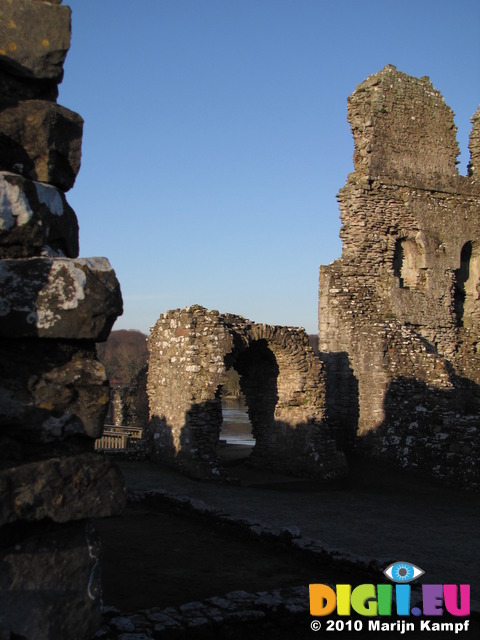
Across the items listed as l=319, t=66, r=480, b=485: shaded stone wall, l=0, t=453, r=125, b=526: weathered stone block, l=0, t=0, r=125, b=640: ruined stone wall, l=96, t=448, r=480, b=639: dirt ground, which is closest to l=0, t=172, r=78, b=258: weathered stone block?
l=0, t=0, r=125, b=640: ruined stone wall

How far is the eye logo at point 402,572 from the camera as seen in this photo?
618 cm

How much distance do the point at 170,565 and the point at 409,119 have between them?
13587mm

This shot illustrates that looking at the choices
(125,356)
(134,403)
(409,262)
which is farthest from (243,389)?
(125,356)

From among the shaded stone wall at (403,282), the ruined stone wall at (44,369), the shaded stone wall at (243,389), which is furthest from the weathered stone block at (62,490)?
the shaded stone wall at (403,282)

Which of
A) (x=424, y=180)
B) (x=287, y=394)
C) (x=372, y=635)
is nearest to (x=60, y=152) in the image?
(x=372, y=635)

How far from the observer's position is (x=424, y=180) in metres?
17.3

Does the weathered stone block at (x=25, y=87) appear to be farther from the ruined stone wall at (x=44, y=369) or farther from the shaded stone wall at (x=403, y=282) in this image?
the shaded stone wall at (x=403, y=282)

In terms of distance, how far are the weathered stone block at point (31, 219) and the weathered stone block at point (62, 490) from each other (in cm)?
92

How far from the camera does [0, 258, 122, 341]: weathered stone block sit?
112 inches

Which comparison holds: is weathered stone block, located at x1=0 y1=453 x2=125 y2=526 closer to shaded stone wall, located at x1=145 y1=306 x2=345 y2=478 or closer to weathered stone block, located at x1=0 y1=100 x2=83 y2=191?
weathered stone block, located at x1=0 y1=100 x2=83 y2=191

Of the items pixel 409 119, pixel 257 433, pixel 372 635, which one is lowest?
pixel 372 635

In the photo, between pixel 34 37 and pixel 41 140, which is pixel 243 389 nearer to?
pixel 41 140

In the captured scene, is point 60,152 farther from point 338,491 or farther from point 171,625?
point 338,491

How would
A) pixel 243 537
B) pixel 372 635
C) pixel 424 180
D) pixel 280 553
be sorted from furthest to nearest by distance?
1. pixel 424 180
2. pixel 243 537
3. pixel 280 553
4. pixel 372 635
